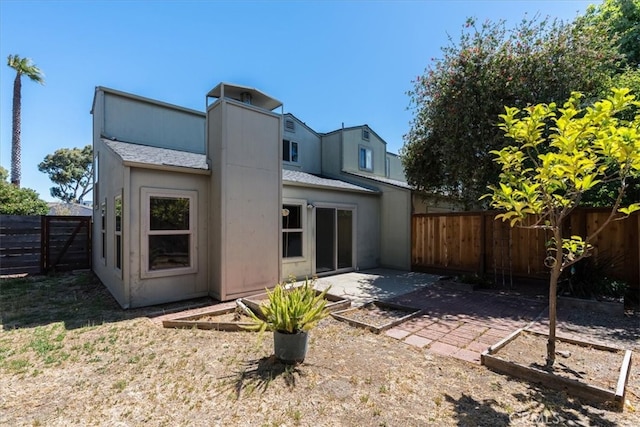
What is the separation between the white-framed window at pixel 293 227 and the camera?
8.74 metres

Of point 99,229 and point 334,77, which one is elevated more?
point 334,77

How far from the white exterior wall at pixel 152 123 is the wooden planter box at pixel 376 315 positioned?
28.4 ft

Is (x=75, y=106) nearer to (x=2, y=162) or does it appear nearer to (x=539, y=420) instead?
(x=2, y=162)

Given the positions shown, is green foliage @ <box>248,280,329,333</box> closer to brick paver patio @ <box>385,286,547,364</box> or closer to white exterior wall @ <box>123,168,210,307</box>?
brick paver patio @ <box>385,286,547,364</box>

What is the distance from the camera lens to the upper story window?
43.0 feet

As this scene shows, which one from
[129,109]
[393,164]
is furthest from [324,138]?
[129,109]

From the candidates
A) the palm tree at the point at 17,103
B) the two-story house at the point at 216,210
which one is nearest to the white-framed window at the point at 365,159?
the two-story house at the point at 216,210

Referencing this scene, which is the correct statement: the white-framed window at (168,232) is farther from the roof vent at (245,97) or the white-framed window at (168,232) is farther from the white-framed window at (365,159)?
the white-framed window at (365,159)

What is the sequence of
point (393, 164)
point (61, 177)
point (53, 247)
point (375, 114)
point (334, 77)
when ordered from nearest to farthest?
point (53, 247) → point (334, 77) → point (375, 114) → point (393, 164) → point (61, 177)

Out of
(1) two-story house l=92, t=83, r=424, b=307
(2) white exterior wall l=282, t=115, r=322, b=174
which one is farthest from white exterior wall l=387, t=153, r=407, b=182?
(1) two-story house l=92, t=83, r=424, b=307

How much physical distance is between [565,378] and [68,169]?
42.4 m

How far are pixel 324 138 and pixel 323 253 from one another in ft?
21.5

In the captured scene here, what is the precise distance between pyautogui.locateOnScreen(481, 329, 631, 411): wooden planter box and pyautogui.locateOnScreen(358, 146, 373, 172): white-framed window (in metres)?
11.4

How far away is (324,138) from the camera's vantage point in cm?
1433
